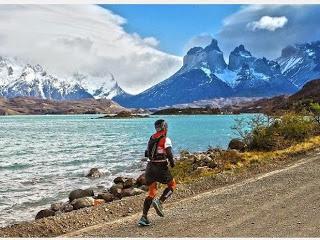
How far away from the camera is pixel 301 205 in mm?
14898

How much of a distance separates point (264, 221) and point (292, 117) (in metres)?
21.8

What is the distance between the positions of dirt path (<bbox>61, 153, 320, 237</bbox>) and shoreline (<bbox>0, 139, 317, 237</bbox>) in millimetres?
634

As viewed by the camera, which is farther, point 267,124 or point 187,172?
point 267,124

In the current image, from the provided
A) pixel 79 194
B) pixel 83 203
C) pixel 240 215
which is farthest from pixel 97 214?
pixel 79 194

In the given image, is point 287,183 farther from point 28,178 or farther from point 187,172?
point 28,178

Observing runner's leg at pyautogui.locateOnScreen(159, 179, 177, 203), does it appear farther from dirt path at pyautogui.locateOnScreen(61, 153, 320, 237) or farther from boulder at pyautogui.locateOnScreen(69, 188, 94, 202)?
boulder at pyautogui.locateOnScreen(69, 188, 94, 202)

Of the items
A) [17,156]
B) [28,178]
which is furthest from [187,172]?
[17,156]

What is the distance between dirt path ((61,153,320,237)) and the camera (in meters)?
12.2

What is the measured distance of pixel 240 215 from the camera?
13.8 metres

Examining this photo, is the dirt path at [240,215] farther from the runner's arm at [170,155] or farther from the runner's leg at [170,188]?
the runner's arm at [170,155]

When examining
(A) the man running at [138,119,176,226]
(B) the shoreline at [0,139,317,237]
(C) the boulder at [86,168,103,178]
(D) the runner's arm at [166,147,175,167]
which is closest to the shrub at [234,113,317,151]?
(C) the boulder at [86,168,103,178]

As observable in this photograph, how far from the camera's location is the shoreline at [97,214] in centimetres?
1400

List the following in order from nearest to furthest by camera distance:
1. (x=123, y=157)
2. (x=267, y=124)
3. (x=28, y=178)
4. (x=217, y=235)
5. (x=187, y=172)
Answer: (x=217, y=235) → (x=187, y=172) → (x=267, y=124) → (x=28, y=178) → (x=123, y=157)

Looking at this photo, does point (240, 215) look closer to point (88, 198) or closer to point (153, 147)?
point (153, 147)
